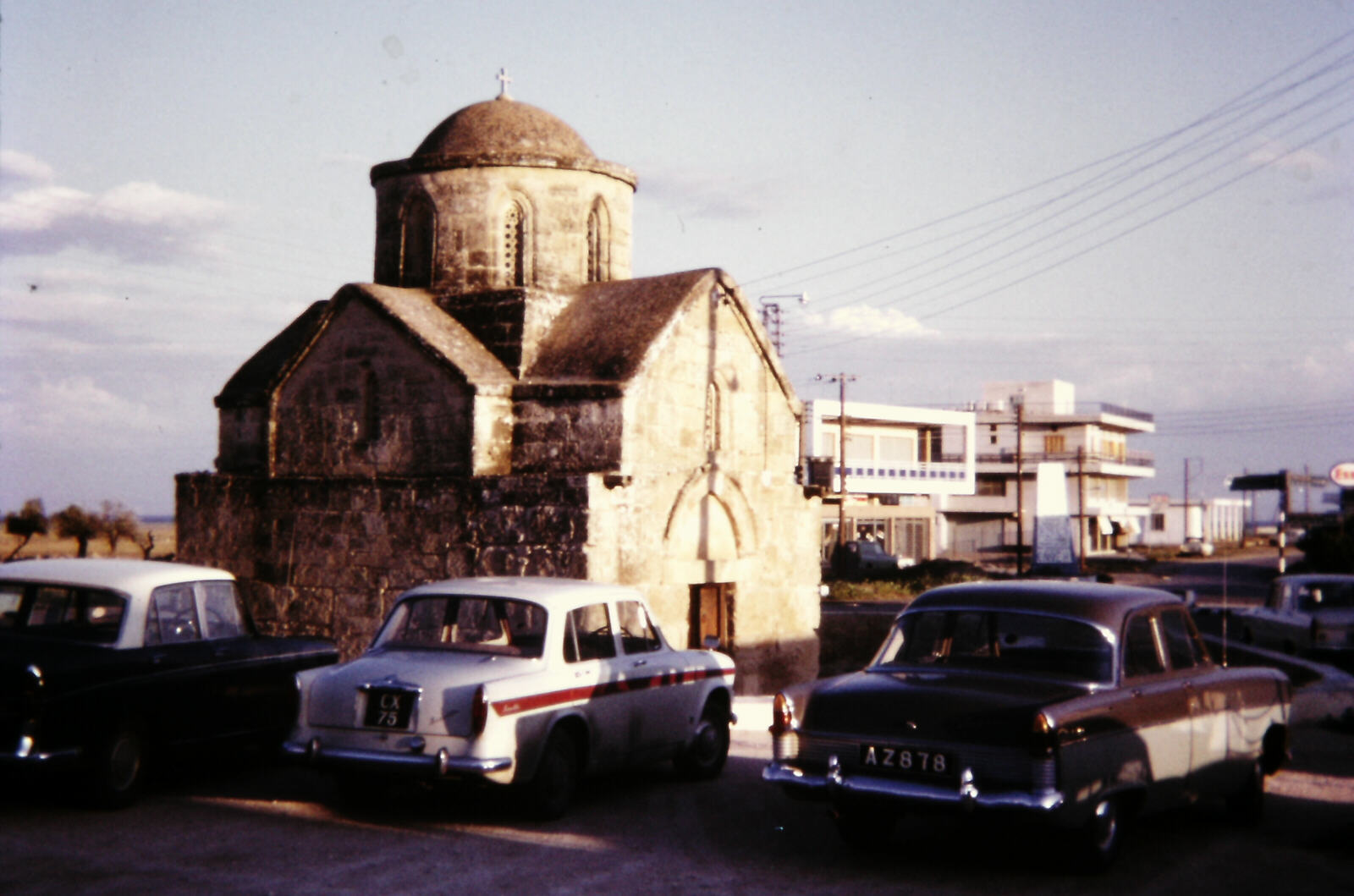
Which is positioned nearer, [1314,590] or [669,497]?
[669,497]

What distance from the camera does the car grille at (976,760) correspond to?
684 centimetres

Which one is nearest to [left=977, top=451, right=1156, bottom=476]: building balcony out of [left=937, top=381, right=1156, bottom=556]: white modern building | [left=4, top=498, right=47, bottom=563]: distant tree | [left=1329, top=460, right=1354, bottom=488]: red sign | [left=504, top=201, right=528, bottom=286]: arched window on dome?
[left=937, top=381, right=1156, bottom=556]: white modern building

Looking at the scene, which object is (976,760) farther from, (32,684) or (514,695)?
(32,684)

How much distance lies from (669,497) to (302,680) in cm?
785

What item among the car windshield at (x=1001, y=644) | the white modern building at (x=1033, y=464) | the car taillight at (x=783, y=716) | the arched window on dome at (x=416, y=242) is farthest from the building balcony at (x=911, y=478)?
the car taillight at (x=783, y=716)

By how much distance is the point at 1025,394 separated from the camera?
79.6 metres

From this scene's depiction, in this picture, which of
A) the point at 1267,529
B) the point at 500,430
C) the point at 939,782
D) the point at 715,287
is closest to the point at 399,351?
the point at 500,430

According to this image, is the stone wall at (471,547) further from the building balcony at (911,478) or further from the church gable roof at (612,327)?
the building balcony at (911,478)

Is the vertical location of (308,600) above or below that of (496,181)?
below

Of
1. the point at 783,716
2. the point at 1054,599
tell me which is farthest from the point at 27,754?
the point at 1054,599

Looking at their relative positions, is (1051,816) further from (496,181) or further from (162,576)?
(496,181)

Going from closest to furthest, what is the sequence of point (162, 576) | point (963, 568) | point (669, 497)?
point (162, 576) < point (669, 497) < point (963, 568)

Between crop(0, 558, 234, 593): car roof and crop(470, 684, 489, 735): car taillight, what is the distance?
111 inches

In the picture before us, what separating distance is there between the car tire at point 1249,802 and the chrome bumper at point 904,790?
2678 millimetres
